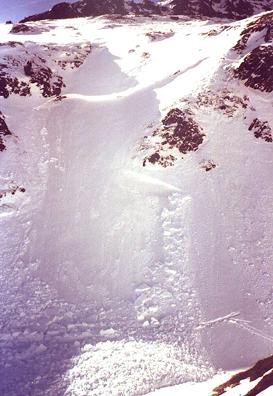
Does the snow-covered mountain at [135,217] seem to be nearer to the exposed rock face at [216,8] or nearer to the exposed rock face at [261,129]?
the exposed rock face at [261,129]

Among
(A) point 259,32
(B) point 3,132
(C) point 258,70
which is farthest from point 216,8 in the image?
(B) point 3,132

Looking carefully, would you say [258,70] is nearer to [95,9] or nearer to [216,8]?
[95,9]

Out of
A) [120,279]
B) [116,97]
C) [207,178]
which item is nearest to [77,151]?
[116,97]

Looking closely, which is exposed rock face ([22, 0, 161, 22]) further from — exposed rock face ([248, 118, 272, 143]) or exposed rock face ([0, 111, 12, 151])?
exposed rock face ([248, 118, 272, 143])

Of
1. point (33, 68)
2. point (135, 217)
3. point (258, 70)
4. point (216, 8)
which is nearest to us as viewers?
point (135, 217)

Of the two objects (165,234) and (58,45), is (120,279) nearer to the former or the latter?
(165,234)

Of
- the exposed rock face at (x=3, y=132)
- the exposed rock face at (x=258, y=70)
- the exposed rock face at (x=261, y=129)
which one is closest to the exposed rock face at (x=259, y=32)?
the exposed rock face at (x=258, y=70)
